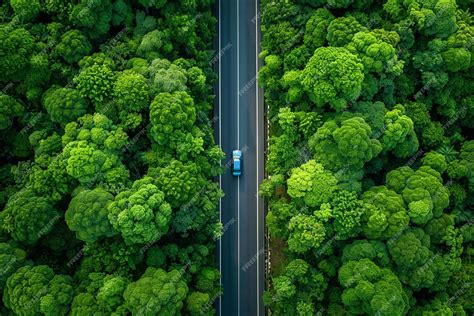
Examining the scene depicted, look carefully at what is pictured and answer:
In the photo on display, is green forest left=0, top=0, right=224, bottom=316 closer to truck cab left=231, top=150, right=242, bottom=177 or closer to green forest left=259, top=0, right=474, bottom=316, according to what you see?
truck cab left=231, top=150, right=242, bottom=177

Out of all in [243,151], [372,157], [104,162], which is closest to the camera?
[104,162]

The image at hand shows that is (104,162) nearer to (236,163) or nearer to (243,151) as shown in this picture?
(236,163)

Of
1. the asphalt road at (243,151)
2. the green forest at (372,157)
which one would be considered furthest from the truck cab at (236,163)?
the green forest at (372,157)

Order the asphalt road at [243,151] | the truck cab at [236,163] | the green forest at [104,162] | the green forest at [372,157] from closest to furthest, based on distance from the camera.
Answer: the green forest at [104,162] → the green forest at [372,157] → the asphalt road at [243,151] → the truck cab at [236,163]

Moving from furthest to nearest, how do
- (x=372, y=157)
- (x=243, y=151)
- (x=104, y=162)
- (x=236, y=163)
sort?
(x=243, y=151) → (x=236, y=163) → (x=372, y=157) → (x=104, y=162)

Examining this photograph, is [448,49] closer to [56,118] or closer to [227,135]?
[227,135]

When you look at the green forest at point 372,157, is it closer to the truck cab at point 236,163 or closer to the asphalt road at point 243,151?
the asphalt road at point 243,151

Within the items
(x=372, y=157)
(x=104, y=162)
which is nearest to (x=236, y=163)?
(x=372, y=157)
